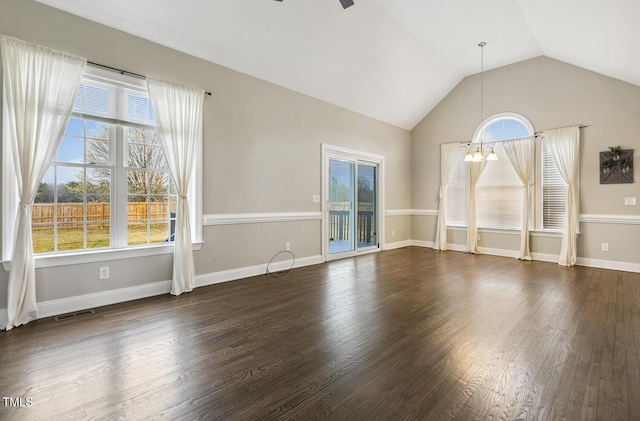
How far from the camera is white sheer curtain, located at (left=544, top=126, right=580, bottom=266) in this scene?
5391mm

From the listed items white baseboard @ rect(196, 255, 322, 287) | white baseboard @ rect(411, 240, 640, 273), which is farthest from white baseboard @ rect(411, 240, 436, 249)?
white baseboard @ rect(196, 255, 322, 287)

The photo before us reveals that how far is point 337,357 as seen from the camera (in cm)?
224

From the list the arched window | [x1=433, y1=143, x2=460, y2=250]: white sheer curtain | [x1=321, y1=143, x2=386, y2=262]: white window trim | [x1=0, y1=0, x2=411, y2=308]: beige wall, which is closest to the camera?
[x1=0, y1=0, x2=411, y2=308]: beige wall

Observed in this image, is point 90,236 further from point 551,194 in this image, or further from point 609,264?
point 609,264

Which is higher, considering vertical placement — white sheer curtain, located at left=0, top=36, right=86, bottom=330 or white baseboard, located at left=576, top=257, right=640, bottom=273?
white sheer curtain, located at left=0, top=36, right=86, bottom=330

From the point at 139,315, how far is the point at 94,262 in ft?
2.69

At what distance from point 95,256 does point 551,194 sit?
24.0 ft

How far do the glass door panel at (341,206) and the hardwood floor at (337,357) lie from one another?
2.15 meters

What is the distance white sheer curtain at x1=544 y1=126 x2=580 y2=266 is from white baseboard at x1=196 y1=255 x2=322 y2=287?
4.48m

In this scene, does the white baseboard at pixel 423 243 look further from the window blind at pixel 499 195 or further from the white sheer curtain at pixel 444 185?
the window blind at pixel 499 195

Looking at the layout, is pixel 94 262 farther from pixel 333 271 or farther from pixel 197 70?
pixel 333 271

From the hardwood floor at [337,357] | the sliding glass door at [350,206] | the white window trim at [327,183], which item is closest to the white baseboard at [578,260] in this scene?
the hardwood floor at [337,357]

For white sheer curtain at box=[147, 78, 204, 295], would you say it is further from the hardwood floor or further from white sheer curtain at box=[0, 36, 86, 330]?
white sheer curtain at box=[0, 36, 86, 330]

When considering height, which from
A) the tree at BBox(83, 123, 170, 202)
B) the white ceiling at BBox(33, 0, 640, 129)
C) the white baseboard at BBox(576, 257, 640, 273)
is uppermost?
the white ceiling at BBox(33, 0, 640, 129)
